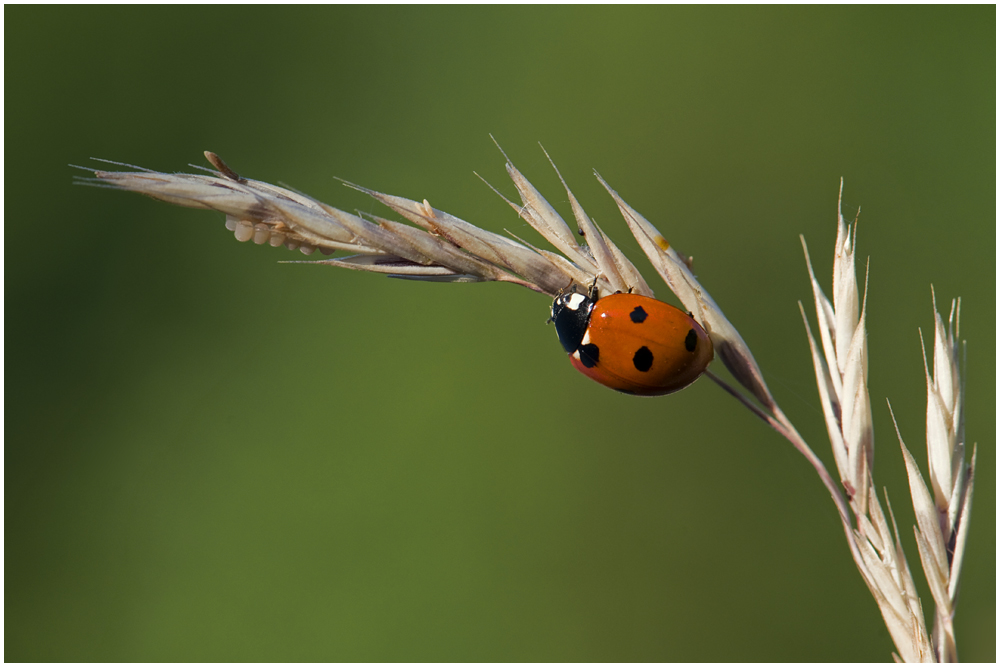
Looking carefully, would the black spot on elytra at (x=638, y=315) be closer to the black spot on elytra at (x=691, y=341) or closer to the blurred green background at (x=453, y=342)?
the black spot on elytra at (x=691, y=341)

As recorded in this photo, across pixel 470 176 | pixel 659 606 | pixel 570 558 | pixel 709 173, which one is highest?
pixel 470 176

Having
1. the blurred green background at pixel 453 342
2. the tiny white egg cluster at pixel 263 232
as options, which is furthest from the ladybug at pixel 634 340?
the blurred green background at pixel 453 342

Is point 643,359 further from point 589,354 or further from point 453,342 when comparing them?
point 453,342

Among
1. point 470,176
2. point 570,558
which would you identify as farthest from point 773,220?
point 570,558

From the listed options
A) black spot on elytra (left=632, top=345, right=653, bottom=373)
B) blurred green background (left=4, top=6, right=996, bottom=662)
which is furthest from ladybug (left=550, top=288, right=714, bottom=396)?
blurred green background (left=4, top=6, right=996, bottom=662)

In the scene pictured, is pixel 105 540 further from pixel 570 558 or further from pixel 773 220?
pixel 773 220
